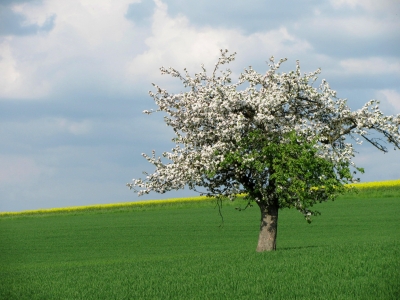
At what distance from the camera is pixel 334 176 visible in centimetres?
2400

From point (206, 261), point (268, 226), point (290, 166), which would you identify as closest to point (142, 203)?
point (268, 226)

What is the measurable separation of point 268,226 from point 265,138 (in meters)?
4.45

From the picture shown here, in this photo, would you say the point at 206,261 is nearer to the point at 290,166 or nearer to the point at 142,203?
the point at 290,166

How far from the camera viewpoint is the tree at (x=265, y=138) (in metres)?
23.3

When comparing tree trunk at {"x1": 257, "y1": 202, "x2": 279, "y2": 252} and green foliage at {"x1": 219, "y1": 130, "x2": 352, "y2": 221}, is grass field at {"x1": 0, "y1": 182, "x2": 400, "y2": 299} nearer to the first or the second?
tree trunk at {"x1": 257, "y1": 202, "x2": 279, "y2": 252}

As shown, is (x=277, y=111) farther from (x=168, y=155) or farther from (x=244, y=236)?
(x=244, y=236)

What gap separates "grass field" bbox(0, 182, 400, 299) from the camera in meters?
17.6

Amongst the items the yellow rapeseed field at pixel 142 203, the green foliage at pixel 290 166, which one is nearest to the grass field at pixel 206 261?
the green foliage at pixel 290 166

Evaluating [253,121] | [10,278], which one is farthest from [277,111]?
[10,278]

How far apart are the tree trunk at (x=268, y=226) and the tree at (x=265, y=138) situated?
45 millimetres

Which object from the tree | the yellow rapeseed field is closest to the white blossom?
the tree

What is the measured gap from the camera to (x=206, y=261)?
24906 mm

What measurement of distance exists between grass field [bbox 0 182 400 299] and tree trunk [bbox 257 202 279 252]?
2.40 feet

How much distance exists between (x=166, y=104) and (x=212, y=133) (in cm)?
256
